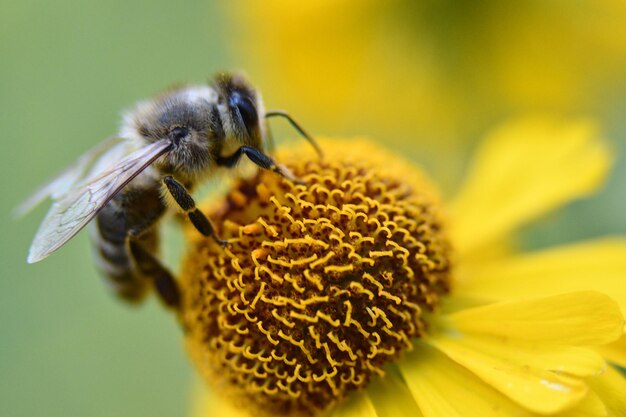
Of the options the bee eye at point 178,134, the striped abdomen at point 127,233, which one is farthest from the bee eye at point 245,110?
the striped abdomen at point 127,233

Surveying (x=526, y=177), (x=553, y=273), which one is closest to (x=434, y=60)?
(x=526, y=177)

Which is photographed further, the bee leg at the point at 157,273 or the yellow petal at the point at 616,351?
the bee leg at the point at 157,273

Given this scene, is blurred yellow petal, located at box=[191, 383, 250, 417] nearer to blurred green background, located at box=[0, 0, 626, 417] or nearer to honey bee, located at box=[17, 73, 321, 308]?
honey bee, located at box=[17, 73, 321, 308]

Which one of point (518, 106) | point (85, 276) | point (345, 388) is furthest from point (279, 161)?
point (85, 276)

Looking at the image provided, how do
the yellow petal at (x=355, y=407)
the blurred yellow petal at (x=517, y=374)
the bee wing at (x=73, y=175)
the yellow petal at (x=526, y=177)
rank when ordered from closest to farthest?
the blurred yellow petal at (x=517, y=374), the yellow petal at (x=355, y=407), the bee wing at (x=73, y=175), the yellow petal at (x=526, y=177)

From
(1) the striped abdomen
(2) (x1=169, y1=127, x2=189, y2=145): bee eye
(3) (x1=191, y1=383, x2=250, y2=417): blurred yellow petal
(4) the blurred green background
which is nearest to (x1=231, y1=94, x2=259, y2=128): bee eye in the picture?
(2) (x1=169, y1=127, x2=189, y2=145): bee eye

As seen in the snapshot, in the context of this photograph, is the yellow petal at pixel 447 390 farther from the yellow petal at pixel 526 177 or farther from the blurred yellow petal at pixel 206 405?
the blurred yellow petal at pixel 206 405

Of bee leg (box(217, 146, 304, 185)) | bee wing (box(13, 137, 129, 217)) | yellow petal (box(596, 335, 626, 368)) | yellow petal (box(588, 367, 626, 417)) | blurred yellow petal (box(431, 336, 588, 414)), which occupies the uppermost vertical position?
bee wing (box(13, 137, 129, 217))
